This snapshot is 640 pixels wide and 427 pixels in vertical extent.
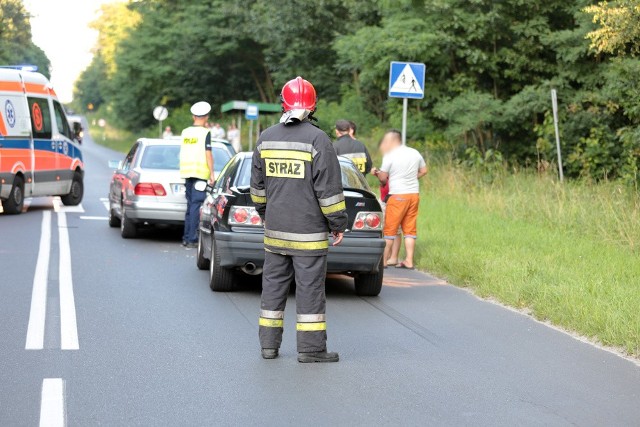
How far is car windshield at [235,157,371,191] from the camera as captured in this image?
11.3 meters

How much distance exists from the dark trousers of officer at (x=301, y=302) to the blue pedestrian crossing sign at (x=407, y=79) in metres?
9.08

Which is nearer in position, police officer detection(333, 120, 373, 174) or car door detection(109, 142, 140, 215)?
police officer detection(333, 120, 373, 174)

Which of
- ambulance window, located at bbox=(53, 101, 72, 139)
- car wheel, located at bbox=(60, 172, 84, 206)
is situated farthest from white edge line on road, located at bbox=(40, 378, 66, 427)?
car wheel, located at bbox=(60, 172, 84, 206)

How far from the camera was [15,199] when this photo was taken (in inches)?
786

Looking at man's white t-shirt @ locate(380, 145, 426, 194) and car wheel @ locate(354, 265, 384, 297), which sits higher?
man's white t-shirt @ locate(380, 145, 426, 194)

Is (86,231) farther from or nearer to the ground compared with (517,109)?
nearer to the ground

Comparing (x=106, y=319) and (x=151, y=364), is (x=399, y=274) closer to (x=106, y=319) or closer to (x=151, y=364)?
(x=106, y=319)

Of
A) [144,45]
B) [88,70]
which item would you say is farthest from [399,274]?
[88,70]

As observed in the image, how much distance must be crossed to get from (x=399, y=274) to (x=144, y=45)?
179 ft

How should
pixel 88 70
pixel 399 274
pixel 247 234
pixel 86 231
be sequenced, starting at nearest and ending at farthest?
pixel 247 234
pixel 399 274
pixel 86 231
pixel 88 70

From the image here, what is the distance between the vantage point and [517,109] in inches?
987

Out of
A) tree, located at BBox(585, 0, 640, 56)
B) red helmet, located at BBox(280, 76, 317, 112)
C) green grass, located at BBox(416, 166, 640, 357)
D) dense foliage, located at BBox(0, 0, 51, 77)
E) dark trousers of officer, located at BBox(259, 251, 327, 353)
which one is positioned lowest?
green grass, located at BBox(416, 166, 640, 357)

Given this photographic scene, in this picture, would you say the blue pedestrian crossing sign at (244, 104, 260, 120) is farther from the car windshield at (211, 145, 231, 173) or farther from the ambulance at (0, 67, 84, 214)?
the car windshield at (211, 145, 231, 173)

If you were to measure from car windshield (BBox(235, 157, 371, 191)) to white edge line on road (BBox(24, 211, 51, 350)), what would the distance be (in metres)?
2.22
